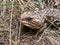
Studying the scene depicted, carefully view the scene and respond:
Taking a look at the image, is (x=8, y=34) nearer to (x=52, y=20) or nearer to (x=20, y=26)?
(x=20, y=26)

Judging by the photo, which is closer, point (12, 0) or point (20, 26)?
point (20, 26)

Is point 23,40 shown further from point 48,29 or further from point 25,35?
point 48,29

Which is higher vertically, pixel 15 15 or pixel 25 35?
pixel 15 15

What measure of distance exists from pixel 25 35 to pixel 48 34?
27cm

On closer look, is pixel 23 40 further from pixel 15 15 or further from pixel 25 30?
pixel 15 15

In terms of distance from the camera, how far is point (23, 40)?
85.7 inches

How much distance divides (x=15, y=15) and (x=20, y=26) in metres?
0.29

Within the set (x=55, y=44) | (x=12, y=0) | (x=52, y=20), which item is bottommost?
(x=55, y=44)

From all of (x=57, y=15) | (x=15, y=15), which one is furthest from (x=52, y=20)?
(x=15, y=15)

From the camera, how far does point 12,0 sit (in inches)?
95.3

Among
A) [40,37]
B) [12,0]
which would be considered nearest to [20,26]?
[40,37]

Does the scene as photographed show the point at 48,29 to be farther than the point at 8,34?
Yes

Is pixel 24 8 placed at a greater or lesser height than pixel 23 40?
greater

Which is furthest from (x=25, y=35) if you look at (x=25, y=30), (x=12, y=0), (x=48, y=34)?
(x=12, y=0)
